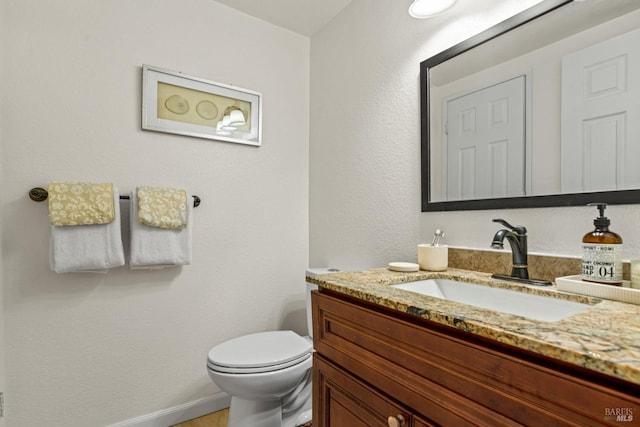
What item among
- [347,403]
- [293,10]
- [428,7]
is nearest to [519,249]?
[347,403]

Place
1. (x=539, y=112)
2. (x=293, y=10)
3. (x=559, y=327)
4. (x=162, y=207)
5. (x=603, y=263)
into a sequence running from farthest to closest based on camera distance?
(x=293, y=10) < (x=162, y=207) < (x=539, y=112) < (x=603, y=263) < (x=559, y=327)

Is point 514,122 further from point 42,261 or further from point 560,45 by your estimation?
point 42,261

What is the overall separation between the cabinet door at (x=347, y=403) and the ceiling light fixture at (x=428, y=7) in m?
1.33

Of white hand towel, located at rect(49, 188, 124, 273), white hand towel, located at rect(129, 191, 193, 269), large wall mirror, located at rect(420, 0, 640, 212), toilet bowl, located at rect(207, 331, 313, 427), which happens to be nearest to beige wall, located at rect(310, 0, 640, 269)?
large wall mirror, located at rect(420, 0, 640, 212)

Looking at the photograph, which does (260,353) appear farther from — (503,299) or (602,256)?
(602,256)

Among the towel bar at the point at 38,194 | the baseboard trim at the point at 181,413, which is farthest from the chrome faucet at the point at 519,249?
the towel bar at the point at 38,194

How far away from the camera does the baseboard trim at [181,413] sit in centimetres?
156

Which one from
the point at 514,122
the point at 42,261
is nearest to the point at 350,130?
the point at 514,122

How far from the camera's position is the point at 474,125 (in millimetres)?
1203

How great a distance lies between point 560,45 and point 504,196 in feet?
1.61

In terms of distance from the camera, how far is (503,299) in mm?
910

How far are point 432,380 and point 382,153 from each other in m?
1.15

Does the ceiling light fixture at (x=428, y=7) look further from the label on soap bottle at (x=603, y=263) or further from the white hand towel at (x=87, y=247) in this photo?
the white hand towel at (x=87, y=247)

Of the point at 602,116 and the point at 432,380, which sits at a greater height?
the point at 602,116
